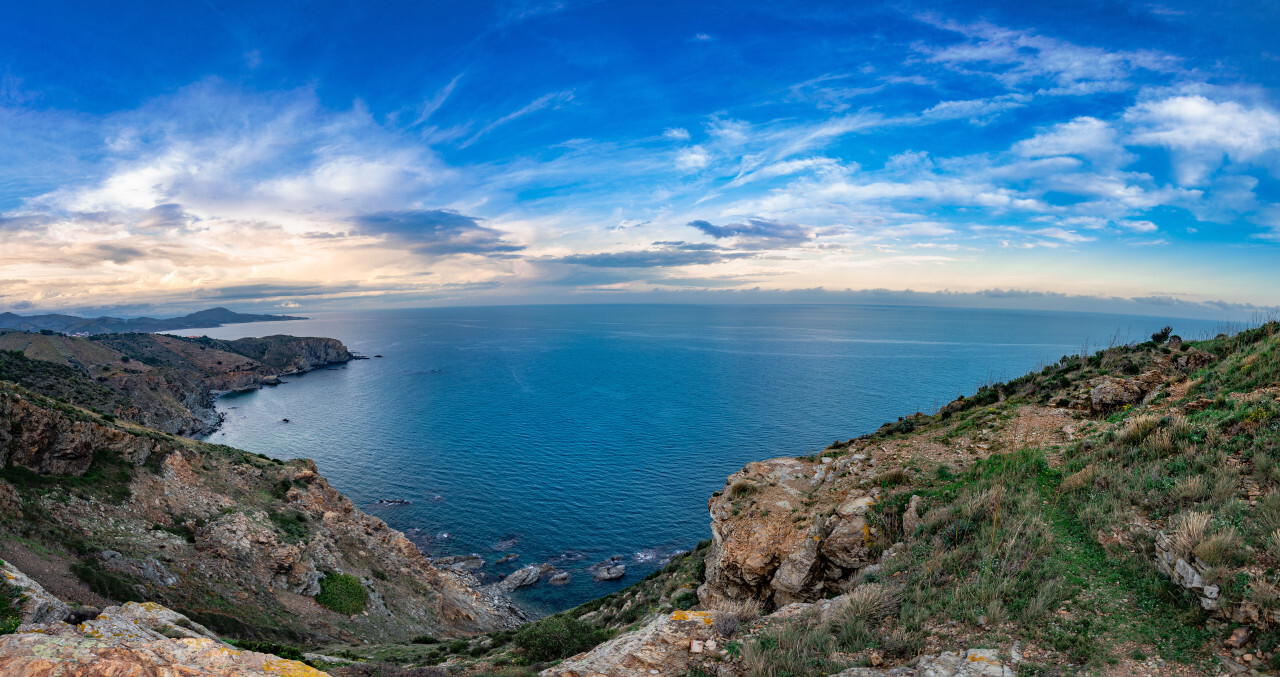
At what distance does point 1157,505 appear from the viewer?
1009cm

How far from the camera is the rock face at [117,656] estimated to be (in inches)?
275

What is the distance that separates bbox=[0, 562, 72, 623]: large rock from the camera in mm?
11531

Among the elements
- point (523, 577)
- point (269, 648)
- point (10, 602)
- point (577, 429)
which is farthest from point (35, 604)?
point (577, 429)

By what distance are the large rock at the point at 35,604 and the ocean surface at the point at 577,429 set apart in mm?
30697

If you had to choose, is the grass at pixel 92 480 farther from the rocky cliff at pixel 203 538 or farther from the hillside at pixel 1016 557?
the hillside at pixel 1016 557

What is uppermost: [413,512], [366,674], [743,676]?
[743,676]

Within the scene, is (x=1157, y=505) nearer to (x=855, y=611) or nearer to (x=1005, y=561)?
(x=1005, y=561)

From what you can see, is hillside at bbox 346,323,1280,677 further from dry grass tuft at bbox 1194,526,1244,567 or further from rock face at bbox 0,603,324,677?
rock face at bbox 0,603,324,677

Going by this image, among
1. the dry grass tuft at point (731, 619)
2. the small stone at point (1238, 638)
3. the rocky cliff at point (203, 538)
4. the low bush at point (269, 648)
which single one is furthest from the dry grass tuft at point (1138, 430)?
the rocky cliff at point (203, 538)

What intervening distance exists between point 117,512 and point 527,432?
51.7 metres

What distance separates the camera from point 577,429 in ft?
252

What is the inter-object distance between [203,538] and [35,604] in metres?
18.9

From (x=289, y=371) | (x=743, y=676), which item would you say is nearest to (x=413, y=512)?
(x=743, y=676)

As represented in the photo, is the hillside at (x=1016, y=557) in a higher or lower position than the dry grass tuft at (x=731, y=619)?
higher
